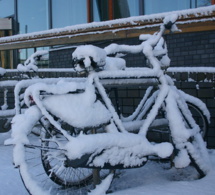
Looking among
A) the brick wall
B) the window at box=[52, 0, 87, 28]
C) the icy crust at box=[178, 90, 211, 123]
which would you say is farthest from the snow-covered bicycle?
the window at box=[52, 0, 87, 28]

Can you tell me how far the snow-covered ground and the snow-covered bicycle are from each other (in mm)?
159

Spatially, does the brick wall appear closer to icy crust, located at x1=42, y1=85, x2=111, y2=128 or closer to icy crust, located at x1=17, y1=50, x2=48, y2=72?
icy crust, located at x1=17, y1=50, x2=48, y2=72

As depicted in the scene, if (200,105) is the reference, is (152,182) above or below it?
below

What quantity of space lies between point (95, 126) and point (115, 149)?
194 mm

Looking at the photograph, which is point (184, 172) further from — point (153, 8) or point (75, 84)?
point (153, 8)

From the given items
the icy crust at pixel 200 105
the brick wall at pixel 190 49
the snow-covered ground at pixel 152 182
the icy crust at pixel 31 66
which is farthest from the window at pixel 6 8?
the icy crust at pixel 200 105

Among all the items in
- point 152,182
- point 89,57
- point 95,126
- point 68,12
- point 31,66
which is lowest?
point 152,182

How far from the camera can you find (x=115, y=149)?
2031 millimetres

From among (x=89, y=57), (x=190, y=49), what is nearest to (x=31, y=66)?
(x=89, y=57)

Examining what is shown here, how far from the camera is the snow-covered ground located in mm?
2157

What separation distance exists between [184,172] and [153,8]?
5638mm

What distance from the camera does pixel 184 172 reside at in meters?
2.71

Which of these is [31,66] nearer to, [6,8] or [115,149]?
[115,149]

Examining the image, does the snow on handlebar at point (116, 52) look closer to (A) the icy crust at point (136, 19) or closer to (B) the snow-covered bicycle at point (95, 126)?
(B) the snow-covered bicycle at point (95, 126)
